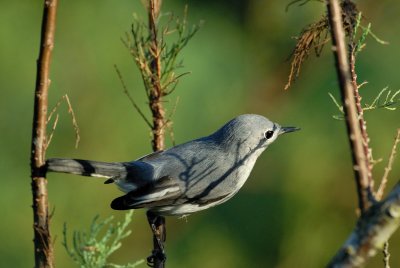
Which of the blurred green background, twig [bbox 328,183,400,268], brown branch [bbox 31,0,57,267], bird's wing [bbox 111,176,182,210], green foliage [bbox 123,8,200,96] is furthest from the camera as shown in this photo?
the blurred green background

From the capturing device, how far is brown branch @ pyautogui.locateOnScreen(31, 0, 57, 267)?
2.66 feet

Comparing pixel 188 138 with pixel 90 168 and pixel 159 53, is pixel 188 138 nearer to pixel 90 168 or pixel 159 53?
pixel 90 168

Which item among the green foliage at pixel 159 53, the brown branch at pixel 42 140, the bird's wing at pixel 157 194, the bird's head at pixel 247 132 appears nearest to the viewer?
the brown branch at pixel 42 140

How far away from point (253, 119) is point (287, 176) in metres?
0.56

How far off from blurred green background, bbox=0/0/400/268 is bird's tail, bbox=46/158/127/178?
42 cm

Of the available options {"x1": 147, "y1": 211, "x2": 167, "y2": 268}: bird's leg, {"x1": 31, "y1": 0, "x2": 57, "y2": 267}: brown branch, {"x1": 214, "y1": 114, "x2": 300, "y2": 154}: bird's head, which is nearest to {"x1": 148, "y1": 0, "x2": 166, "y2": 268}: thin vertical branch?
{"x1": 147, "y1": 211, "x2": 167, "y2": 268}: bird's leg

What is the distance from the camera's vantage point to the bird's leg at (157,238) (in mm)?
1417

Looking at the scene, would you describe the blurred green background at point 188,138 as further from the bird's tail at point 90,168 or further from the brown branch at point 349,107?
the brown branch at point 349,107

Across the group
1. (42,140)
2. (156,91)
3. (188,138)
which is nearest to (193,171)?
(156,91)

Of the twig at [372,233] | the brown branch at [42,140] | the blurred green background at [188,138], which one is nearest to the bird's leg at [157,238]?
the blurred green background at [188,138]

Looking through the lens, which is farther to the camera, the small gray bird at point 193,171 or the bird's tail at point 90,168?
the small gray bird at point 193,171

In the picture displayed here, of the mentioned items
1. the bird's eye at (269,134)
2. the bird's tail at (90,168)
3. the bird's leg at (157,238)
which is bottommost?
the bird's leg at (157,238)

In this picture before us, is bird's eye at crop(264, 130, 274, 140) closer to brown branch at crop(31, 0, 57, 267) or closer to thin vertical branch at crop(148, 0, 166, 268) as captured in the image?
thin vertical branch at crop(148, 0, 166, 268)

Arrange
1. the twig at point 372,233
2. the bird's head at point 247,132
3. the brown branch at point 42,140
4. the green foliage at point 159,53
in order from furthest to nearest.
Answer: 1. the bird's head at point 247,132
2. the green foliage at point 159,53
3. the brown branch at point 42,140
4. the twig at point 372,233
